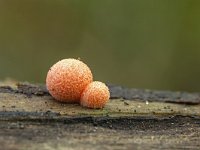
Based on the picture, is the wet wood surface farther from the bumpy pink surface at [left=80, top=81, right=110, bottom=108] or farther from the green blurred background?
the green blurred background

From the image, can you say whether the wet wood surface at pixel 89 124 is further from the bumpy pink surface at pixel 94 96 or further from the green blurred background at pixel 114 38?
the green blurred background at pixel 114 38

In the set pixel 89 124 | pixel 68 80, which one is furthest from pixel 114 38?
pixel 89 124

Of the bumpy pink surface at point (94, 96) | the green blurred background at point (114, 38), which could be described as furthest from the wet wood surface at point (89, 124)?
the green blurred background at point (114, 38)

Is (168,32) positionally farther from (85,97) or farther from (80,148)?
(80,148)

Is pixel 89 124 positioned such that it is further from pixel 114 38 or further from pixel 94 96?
pixel 114 38

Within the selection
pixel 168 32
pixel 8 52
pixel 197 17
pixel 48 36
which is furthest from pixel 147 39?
pixel 8 52

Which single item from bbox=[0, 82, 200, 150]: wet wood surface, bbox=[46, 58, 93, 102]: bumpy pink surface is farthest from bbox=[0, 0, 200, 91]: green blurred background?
bbox=[46, 58, 93, 102]: bumpy pink surface
